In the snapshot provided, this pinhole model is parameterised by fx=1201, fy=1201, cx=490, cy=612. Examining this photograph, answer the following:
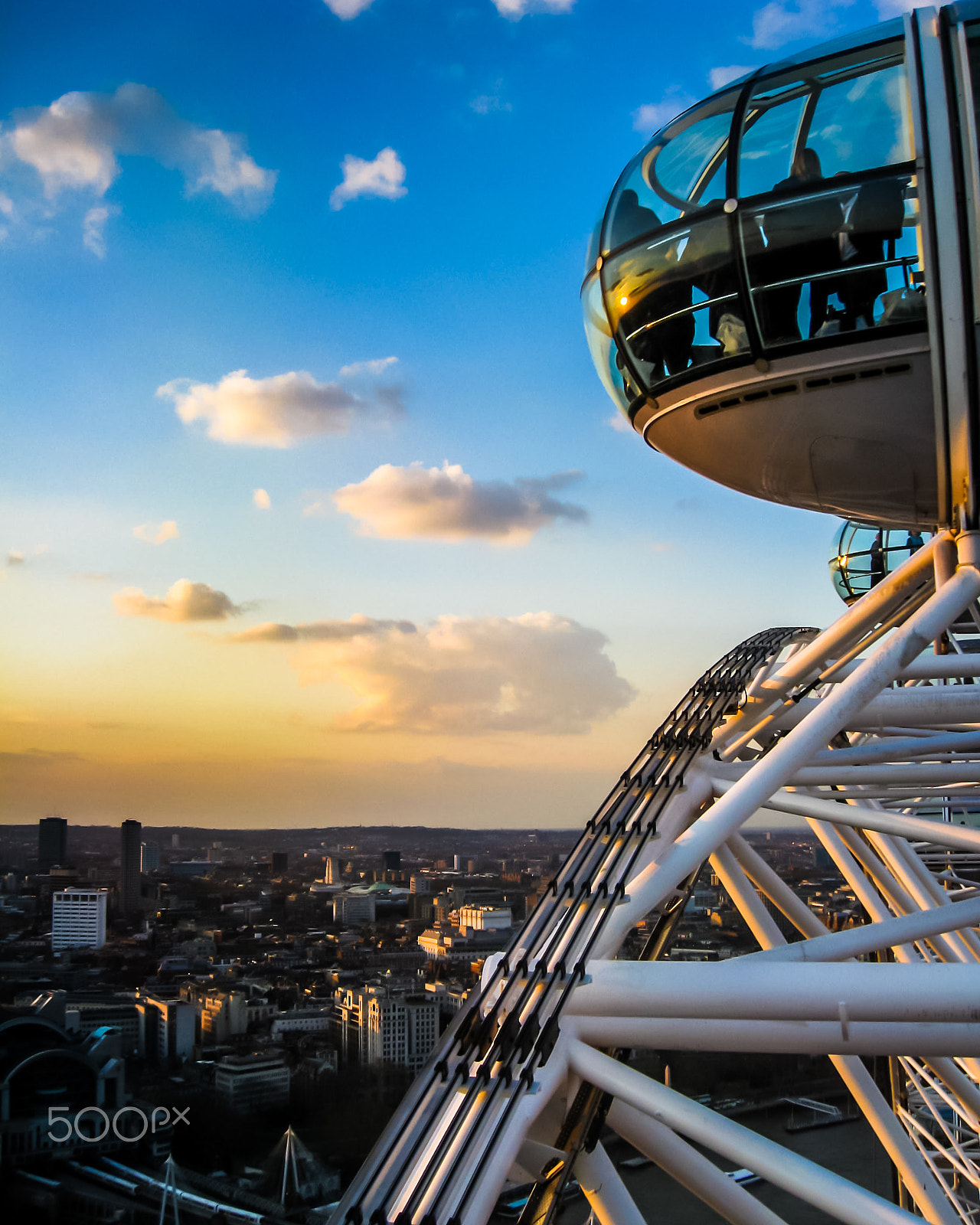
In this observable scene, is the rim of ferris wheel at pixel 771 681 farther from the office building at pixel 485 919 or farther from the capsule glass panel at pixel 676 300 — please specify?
the office building at pixel 485 919

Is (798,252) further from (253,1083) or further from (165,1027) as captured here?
(165,1027)

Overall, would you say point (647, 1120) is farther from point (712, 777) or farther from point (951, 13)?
point (951, 13)

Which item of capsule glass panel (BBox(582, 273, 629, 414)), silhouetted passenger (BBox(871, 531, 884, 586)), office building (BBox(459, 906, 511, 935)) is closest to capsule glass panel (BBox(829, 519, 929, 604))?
silhouetted passenger (BBox(871, 531, 884, 586))

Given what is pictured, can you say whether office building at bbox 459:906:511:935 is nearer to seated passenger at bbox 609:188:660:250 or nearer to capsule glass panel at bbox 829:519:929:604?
capsule glass panel at bbox 829:519:929:604

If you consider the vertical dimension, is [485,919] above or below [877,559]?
below

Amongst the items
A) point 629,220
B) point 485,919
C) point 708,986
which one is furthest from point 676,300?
point 485,919

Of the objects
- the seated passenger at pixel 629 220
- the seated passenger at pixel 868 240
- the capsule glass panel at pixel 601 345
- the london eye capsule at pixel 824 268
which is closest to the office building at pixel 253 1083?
the capsule glass panel at pixel 601 345
